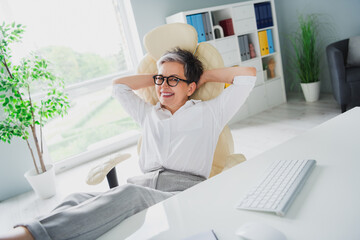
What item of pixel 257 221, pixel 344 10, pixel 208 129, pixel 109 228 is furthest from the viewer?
pixel 344 10

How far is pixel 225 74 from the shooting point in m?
1.53

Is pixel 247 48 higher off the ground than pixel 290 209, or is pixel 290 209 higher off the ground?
pixel 247 48

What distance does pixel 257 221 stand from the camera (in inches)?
27.8

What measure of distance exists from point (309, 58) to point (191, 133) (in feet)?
9.46

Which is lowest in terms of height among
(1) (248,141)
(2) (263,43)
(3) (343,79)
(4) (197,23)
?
(1) (248,141)

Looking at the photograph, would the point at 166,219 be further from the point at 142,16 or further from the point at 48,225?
the point at 142,16

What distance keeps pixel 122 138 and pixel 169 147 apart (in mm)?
2206

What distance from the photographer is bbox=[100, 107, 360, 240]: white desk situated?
66 centimetres

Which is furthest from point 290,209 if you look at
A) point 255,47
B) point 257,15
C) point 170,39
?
point 257,15

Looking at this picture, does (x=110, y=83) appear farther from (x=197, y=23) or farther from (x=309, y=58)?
(x=309, y=58)

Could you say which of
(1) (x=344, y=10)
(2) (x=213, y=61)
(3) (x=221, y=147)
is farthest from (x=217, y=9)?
(3) (x=221, y=147)

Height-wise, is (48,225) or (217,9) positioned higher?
(217,9)

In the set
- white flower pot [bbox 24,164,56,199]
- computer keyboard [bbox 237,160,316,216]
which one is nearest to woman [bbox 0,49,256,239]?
computer keyboard [bbox 237,160,316,216]

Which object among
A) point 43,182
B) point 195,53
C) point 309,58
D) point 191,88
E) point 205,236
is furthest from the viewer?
point 309,58
